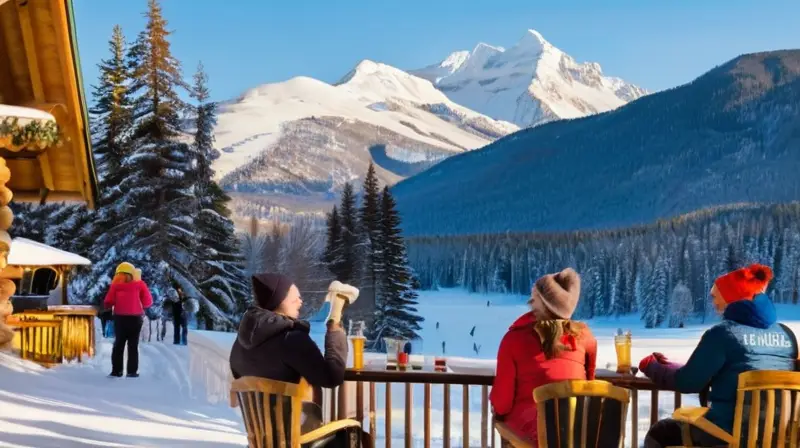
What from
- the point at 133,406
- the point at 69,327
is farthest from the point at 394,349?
the point at 69,327

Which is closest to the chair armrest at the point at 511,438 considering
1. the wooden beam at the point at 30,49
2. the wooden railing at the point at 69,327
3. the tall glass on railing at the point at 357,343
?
the tall glass on railing at the point at 357,343

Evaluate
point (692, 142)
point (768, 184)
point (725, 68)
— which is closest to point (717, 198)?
point (768, 184)

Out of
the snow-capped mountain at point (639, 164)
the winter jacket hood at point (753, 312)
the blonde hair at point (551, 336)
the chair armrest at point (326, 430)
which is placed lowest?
the chair armrest at point (326, 430)

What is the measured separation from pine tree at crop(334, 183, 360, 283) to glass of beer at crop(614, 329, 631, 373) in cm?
3865

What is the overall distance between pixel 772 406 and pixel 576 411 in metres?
0.97

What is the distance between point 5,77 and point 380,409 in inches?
370

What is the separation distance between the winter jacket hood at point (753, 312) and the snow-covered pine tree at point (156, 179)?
26.9m

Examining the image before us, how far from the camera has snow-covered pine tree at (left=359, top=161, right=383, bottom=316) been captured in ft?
A: 140

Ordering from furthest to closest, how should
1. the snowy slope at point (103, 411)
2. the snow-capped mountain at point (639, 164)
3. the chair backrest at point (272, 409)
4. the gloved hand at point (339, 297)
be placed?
the snow-capped mountain at point (639, 164), the snowy slope at point (103, 411), the gloved hand at point (339, 297), the chair backrest at point (272, 409)

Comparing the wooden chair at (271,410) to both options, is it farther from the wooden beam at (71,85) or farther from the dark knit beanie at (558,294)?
the wooden beam at (71,85)

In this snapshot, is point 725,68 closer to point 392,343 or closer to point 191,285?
point 191,285

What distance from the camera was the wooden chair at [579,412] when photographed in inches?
158

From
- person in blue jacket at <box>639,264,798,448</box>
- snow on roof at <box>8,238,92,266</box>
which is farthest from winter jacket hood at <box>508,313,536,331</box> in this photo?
snow on roof at <box>8,238,92,266</box>

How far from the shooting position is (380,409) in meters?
16.7
